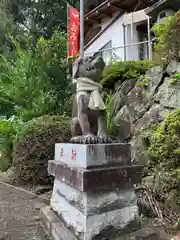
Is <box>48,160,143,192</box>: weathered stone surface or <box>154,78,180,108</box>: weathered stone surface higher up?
<box>154,78,180,108</box>: weathered stone surface

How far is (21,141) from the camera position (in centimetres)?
432

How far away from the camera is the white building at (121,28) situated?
853cm

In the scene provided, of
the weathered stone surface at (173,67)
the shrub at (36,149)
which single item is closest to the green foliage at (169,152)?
the weathered stone surface at (173,67)

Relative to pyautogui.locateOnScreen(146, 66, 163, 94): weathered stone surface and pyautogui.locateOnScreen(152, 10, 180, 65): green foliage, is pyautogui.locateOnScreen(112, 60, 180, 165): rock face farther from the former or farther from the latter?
pyautogui.locateOnScreen(152, 10, 180, 65): green foliage

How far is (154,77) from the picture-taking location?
4.47 m

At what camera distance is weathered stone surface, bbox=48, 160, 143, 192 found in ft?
5.72

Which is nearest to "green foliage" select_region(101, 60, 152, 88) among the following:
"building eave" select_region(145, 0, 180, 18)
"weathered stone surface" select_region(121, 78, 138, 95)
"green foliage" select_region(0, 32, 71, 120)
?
"weathered stone surface" select_region(121, 78, 138, 95)

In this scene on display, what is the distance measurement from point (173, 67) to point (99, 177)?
A: 10.0 feet

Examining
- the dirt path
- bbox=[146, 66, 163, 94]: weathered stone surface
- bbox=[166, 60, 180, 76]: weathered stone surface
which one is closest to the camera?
the dirt path

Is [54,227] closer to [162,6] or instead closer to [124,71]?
[124,71]

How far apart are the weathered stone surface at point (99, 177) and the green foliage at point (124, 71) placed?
3.63 meters

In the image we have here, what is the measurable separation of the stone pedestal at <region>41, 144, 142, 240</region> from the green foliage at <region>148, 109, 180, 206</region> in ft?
2.78

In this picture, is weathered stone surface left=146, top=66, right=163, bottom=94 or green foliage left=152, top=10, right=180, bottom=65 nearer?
green foliage left=152, top=10, right=180, bottom=65

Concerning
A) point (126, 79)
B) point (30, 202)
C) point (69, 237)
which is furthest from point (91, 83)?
point (126, 79)
